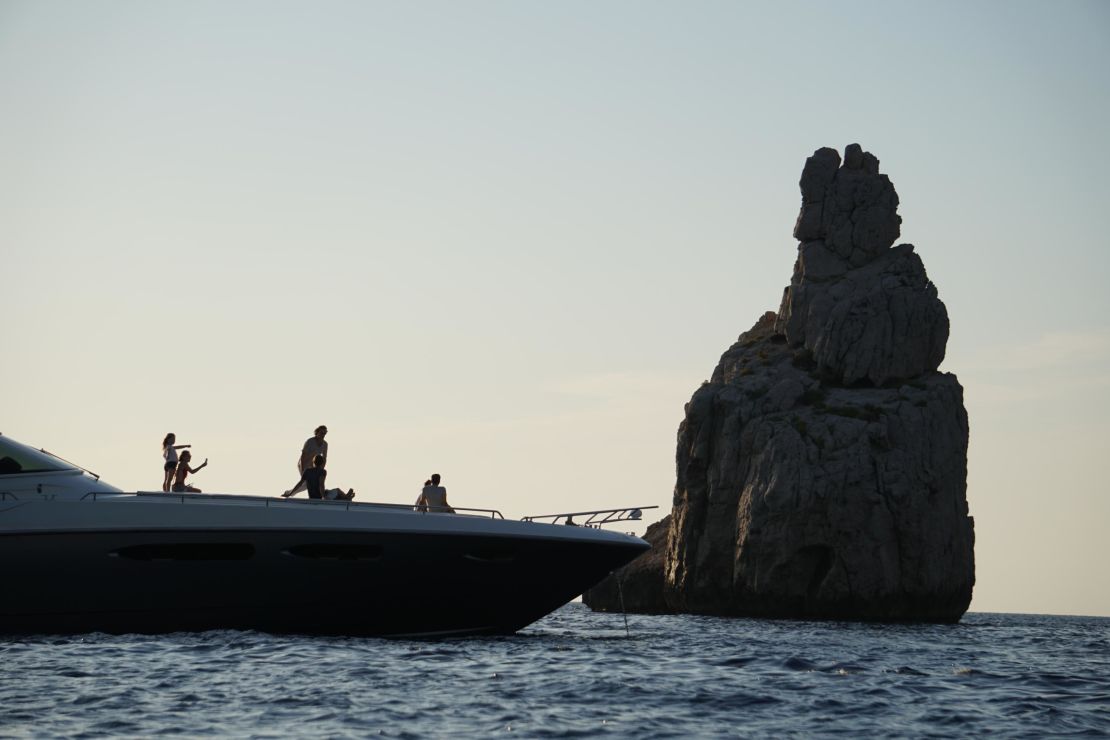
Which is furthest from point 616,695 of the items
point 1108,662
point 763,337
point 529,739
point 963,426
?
point 763,337

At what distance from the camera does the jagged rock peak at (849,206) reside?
65062 millimetres

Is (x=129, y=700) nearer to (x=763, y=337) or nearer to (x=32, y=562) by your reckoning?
(x=32, y=562)

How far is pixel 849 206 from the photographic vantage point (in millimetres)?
65938

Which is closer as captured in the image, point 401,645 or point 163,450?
point 401,645

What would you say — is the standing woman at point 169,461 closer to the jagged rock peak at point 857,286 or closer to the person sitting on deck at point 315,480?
the person sitting on deck at point 315,480

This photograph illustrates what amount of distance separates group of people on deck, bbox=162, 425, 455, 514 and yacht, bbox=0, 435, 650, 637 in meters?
0.98

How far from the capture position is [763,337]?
69312 millimetres

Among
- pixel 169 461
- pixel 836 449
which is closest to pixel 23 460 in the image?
pixel 169 461

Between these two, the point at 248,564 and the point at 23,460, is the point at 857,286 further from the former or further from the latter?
the point at 23,460

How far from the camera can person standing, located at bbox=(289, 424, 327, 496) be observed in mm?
20562

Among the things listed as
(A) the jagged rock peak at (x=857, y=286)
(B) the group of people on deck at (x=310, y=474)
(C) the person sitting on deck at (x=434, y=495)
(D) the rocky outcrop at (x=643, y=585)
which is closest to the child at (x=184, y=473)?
(B) the group of people on deck at (x=310, y=474)

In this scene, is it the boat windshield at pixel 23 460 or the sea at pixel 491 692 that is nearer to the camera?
the sea at pixel 491 692

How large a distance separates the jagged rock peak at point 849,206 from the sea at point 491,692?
153ft

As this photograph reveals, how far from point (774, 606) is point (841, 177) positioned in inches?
949
